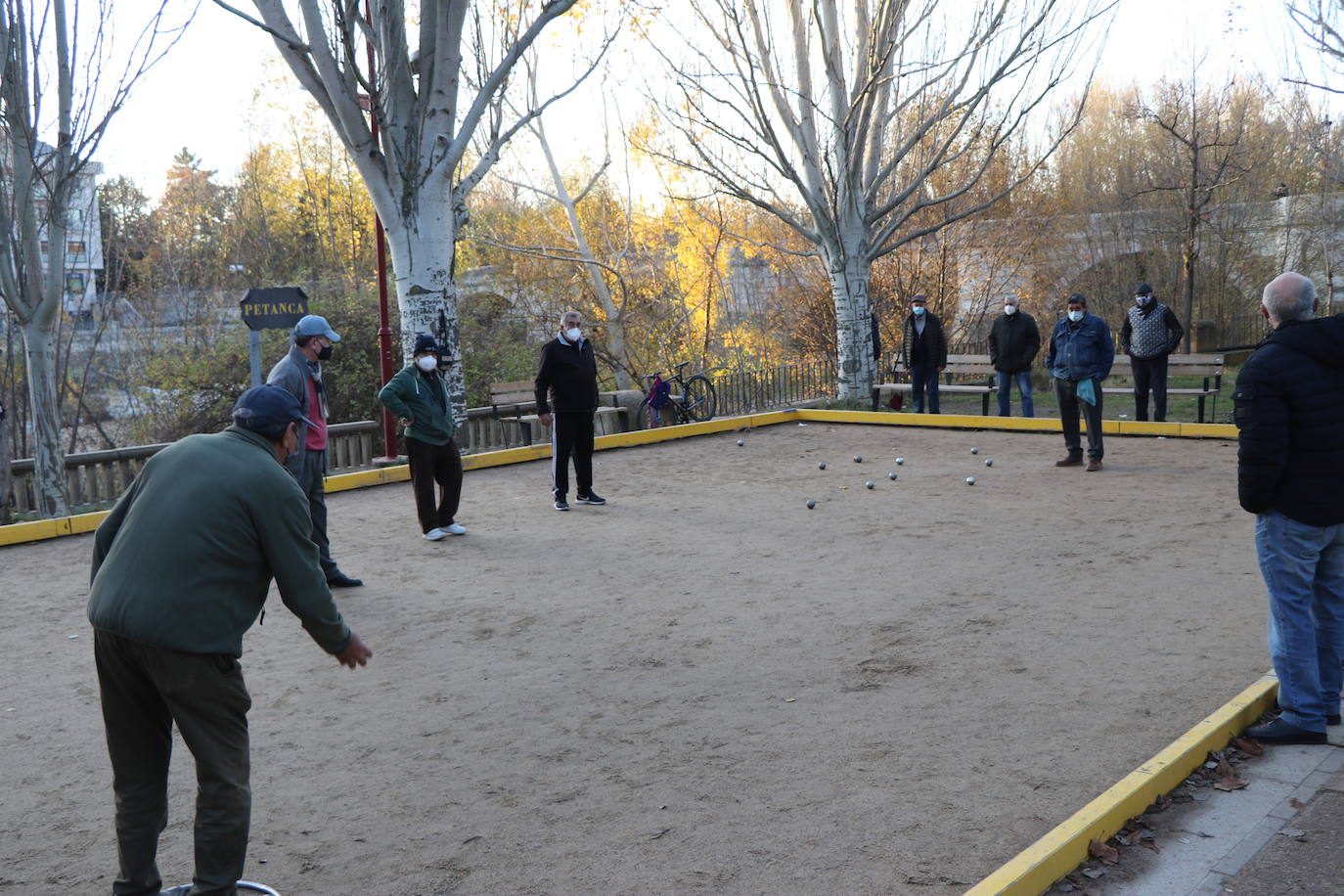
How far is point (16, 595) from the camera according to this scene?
799 centimetres

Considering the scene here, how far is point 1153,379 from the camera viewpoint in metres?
14.5

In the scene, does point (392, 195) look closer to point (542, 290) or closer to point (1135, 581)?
point (1135, 581)

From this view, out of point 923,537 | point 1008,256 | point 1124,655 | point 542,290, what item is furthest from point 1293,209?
point 1124,655

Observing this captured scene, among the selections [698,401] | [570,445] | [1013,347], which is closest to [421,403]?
[570,445]

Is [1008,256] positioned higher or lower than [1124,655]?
higher

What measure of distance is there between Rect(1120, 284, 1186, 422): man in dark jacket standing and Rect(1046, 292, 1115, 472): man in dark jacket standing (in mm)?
2451

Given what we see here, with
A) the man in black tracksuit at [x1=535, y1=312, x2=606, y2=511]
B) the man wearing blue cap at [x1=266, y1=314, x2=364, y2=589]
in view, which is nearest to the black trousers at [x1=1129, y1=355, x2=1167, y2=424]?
the man in black tracksuit at [x1=535, y1=312, x2=606, y2=511]

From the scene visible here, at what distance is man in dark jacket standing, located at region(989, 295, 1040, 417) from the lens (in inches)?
587

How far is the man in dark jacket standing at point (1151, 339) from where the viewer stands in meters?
14.1

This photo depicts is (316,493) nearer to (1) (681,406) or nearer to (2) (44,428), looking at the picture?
(2) (44,428)

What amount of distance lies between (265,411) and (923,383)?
14.0 meters

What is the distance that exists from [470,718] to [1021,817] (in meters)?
2.57

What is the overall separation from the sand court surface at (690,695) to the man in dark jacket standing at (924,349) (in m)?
5.86

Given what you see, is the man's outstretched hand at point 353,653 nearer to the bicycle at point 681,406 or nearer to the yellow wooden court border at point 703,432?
the yellow wooden court border at point 703,432
